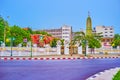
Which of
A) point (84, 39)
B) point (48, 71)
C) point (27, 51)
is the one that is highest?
point (84, 39)

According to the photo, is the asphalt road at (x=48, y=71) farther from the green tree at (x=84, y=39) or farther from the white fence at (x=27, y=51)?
the green tree at (x=84, y=39)

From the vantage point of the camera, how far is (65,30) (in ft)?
324

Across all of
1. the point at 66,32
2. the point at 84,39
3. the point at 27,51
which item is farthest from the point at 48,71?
the point at 66,32

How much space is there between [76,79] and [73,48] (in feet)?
91.3

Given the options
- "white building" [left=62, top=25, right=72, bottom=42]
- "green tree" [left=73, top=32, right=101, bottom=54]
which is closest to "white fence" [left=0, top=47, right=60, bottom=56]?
"green tree" [left=73, top=32, right=101, bottom=54]

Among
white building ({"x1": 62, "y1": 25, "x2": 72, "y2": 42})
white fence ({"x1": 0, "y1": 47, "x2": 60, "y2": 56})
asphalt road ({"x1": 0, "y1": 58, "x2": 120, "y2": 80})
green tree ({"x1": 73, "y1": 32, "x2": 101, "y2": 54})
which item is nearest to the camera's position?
asphalt road ({"x1": 0, "y1": 58, "x2": 120, "y2": 80})

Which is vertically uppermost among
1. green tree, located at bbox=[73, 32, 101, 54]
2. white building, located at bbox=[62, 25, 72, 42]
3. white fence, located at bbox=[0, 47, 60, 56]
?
white building, located at bbox=[62, 25, 72, 42]

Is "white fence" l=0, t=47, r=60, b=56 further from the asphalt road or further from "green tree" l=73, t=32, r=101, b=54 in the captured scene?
the asphalt road

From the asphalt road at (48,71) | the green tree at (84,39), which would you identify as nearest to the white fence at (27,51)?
the green tree at (84,39)

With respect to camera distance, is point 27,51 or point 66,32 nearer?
point 27,51

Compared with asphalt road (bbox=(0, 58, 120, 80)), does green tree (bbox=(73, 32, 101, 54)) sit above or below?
above

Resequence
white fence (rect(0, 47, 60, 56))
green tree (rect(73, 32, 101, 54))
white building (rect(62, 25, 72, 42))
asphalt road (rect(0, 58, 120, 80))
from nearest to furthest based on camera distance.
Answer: asphalt road (rect(0, 58, 120, 80))
white fence (rect(0, 47, 60, 56))
green tree (rect(73, 32, 101, 54))
white building (rect(62, 25, 72, 42))

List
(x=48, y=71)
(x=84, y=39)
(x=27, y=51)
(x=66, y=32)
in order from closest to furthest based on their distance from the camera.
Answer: (x=48, y=71) → (x=27, y=51) → (x=84, y=39) → (x=66, y=32)

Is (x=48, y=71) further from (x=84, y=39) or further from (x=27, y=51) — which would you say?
(x=84, y=39)
